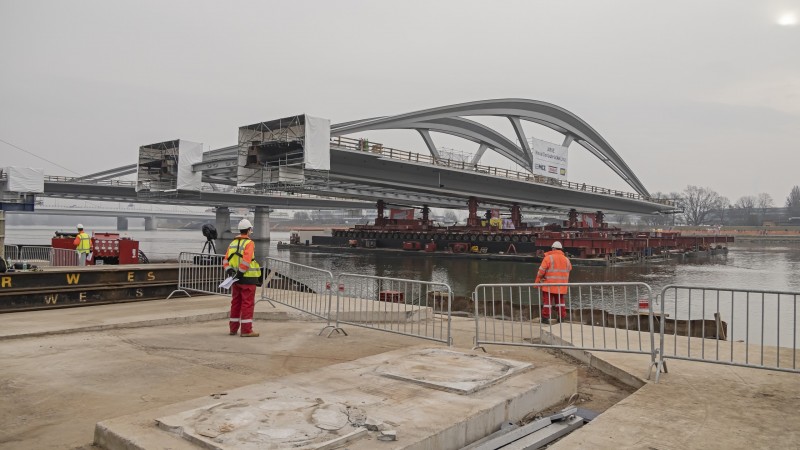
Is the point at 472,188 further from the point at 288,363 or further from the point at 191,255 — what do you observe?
the point at 288,363

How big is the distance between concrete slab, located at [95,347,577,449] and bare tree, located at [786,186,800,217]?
6092 inches

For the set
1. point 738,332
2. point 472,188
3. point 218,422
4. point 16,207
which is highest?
point 472,188

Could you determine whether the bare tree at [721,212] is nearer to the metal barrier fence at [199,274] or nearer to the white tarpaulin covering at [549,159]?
the white tarpaulin covering at [549,159]

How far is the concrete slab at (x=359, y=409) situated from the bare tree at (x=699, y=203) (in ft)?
481

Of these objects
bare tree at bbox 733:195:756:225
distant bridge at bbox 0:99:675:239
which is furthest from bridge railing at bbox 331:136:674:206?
bare tree at bbox 733:195:756:225

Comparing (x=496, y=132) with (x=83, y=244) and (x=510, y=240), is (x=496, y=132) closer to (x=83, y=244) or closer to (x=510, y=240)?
(x=510, y=240)

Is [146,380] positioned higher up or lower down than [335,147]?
lower down

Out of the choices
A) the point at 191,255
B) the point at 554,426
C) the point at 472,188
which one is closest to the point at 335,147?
the point at 472,188

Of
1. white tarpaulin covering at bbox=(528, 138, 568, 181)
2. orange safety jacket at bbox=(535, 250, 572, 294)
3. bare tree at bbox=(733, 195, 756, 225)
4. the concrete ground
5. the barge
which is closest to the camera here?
the concrete ground

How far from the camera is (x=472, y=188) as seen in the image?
51438 millimetres

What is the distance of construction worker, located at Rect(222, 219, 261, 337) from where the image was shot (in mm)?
7430

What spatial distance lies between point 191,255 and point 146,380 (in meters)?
7.09

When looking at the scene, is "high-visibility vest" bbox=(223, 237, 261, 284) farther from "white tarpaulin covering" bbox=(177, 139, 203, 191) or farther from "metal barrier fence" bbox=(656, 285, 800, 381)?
"white tarpaulin covering" bbox=(177, 139, 203, 191)

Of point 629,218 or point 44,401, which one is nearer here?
point 44,401
